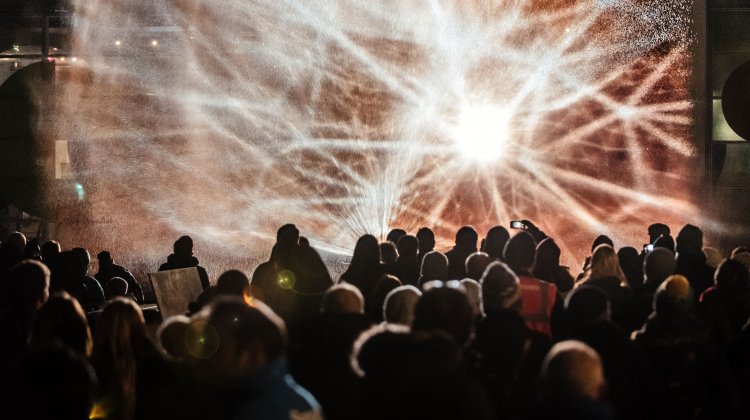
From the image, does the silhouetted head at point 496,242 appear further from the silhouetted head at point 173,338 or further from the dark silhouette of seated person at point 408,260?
the silhouetted head at point 173,338

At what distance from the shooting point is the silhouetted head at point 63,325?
12.7 ft

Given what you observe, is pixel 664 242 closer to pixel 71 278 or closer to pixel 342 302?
pixel 342 302

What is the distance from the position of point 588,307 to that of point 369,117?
13573mm

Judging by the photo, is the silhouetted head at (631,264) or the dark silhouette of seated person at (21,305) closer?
the dark silhouette of seated person at (21,305)

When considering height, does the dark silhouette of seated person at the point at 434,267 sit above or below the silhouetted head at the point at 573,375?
below

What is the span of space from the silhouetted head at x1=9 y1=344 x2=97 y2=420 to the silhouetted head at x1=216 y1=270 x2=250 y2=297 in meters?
1.89

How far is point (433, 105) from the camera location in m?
17.5

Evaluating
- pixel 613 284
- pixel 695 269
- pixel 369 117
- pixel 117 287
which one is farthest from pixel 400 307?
pixel 369 117

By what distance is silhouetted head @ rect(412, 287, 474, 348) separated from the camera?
3.33 metres

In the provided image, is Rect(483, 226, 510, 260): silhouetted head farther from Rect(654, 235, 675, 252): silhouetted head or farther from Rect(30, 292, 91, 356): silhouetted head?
Rect(30, 292, 91, 356): silhouetted head

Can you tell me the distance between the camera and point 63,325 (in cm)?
390

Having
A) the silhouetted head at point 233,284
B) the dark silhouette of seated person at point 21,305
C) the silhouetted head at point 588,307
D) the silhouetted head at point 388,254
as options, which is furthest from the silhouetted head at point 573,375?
the silhouetted head at point 388,254

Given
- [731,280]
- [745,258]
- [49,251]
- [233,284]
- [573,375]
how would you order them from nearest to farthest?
1. [573,375]
2. [233,284]
3. [731,280]
4. [745,258]
5. [49,251]

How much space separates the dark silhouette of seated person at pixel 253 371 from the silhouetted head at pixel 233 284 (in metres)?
2.07
